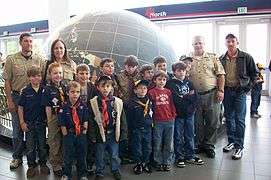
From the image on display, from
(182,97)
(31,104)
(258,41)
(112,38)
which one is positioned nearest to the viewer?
(31,104)

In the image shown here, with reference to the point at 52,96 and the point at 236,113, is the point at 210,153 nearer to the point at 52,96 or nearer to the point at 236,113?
the point at 236,113

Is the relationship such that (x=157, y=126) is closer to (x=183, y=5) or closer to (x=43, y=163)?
(x=43, y=163)

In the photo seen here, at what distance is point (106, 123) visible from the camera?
3480mm

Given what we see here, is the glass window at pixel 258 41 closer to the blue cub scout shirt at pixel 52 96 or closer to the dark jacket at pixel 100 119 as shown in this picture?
the dark jacket at pixel 100 119

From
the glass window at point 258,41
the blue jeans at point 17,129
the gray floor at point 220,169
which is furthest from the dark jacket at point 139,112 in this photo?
the glass window at point 258,41

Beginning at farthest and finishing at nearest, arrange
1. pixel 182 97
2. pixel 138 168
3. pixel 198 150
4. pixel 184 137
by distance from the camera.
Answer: pixel 198 150, pixel 184 137, pixel 182 97, pixel 138 168

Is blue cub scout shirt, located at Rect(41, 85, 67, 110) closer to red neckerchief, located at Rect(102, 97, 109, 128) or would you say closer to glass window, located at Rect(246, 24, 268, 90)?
red neckerchief, located at Rect(102, 97, 109, 128)

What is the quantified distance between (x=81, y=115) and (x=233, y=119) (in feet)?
7.30

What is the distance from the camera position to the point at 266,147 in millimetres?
4871

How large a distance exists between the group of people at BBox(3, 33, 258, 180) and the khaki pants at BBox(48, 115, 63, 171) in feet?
0.04

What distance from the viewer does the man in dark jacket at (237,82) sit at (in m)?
4.27

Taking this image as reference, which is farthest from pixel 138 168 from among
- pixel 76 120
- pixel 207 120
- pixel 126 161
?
pixel 207 120

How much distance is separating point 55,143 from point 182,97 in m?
1.55

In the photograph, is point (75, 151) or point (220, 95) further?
point (220, 95)
